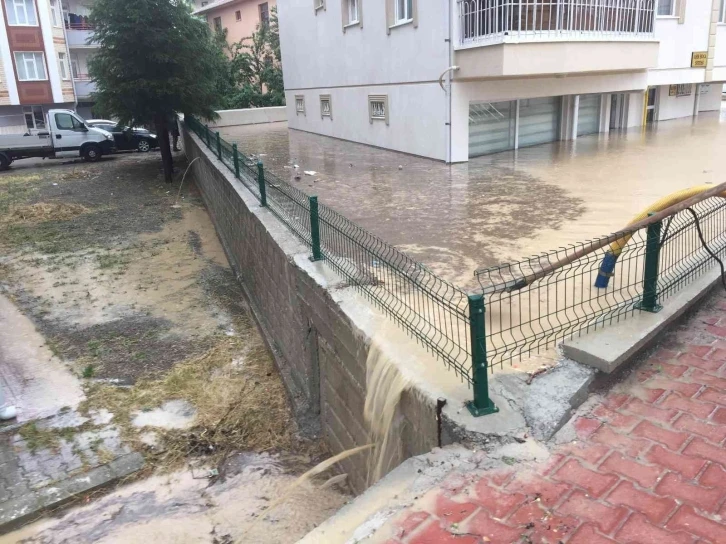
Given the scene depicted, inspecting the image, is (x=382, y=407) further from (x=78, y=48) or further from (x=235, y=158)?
(x=78, y=48)

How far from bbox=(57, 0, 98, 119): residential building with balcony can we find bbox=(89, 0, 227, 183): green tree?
19.5 metres

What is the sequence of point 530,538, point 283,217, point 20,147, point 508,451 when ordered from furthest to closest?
1. point 20,147
2. point 283,217
3. point 508,451
4. point 530,538

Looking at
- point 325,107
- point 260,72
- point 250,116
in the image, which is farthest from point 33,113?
point 325,107

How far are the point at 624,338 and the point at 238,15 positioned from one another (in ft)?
111

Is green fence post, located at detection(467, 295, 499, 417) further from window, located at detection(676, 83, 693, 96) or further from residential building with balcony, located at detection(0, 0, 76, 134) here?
residential building with balcony, located at detection(0, 0, 76, 134)

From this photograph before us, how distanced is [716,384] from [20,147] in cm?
2313

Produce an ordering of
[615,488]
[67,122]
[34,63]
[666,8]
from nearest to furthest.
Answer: [615,488], [666,8], [67,122], [34,63]

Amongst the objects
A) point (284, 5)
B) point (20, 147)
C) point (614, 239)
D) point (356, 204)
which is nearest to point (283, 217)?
point (356, 204)

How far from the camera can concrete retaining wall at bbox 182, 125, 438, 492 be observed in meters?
4.06

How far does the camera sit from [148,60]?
15.7 meters

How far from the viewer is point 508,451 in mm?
3057

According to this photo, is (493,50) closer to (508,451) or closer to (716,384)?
(716,384)

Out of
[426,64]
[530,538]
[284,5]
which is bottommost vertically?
[530,538]

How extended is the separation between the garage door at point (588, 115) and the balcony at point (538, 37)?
2.94m
